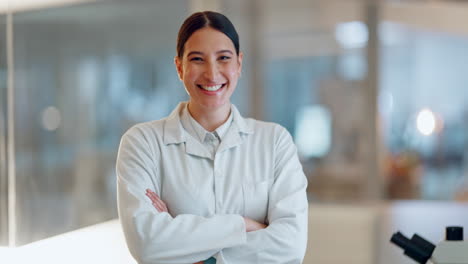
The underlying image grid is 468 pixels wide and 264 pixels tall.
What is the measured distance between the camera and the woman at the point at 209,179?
171 centimetres

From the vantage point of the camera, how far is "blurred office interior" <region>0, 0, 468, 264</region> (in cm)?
414

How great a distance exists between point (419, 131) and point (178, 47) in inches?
309

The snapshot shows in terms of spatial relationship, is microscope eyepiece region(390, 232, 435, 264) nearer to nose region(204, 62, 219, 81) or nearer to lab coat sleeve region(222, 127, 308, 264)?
lab coat sleeve region(222, 127, 308, 264)

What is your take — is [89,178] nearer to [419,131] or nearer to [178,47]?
[178,47]

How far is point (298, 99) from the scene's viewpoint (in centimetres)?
829

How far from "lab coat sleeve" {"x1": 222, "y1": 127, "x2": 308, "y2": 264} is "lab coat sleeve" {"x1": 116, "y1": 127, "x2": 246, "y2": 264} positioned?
5 cm

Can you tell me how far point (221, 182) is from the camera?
182 centimetres

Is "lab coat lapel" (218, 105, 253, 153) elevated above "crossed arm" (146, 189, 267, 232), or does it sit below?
above

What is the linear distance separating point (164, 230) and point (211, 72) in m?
0.44

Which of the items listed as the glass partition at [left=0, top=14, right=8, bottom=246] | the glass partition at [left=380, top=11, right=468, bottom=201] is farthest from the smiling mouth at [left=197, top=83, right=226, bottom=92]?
the glass partition at [left=380, top=11, right=468, bottom=201]

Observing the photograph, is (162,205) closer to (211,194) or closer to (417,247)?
(211,194)

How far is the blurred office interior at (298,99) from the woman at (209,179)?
1523mm

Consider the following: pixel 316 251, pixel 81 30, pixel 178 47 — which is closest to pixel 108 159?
pixel 81 30

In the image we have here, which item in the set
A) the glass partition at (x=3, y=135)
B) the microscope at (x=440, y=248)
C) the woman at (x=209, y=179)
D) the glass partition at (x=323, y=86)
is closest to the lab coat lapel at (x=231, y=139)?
the woman at (x=209, y=179)
